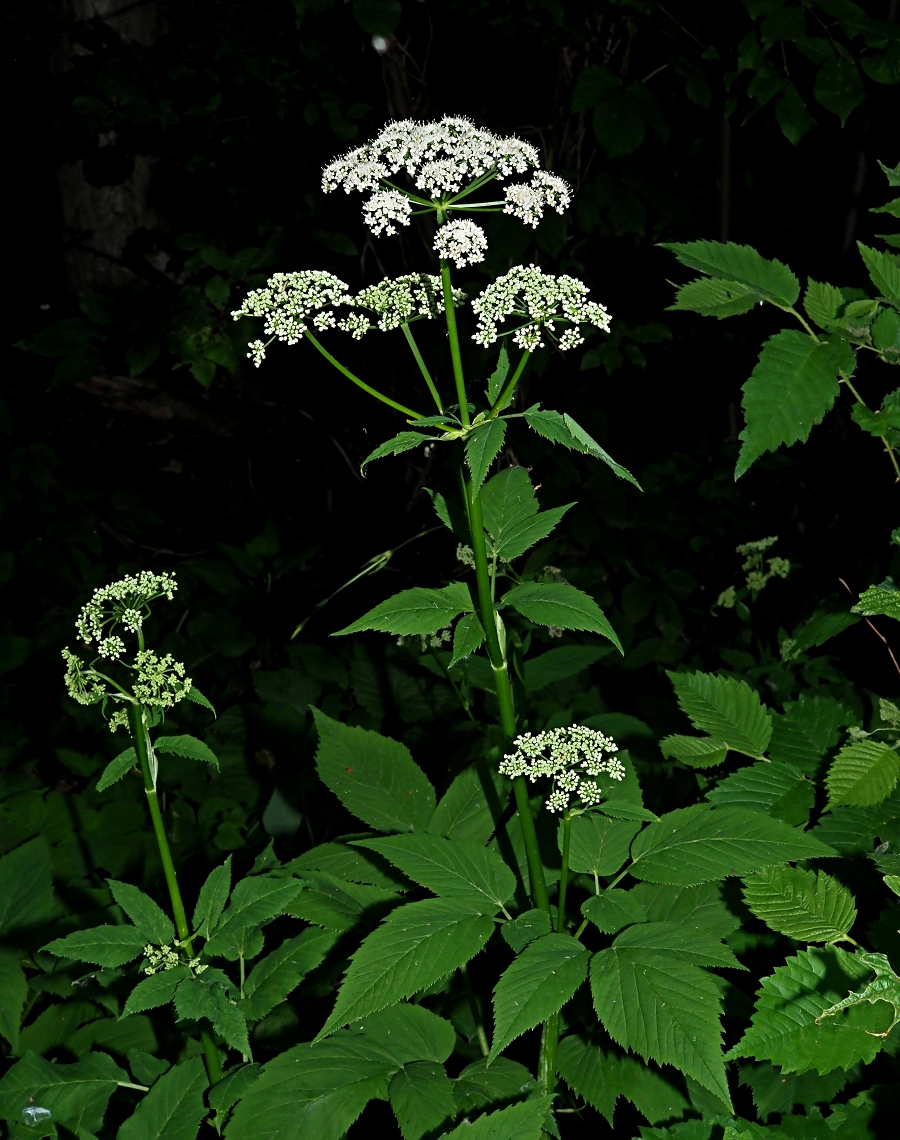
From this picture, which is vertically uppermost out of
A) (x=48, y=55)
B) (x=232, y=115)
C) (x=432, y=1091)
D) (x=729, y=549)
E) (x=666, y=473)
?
(x=48, y=55)

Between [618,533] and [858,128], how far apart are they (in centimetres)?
204

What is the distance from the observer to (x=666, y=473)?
4.63 meters

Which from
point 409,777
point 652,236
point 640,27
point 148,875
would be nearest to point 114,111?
point 640,27

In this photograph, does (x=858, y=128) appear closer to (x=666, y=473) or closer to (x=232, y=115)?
(x=666, y=473)

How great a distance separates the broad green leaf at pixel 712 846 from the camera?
1.37m

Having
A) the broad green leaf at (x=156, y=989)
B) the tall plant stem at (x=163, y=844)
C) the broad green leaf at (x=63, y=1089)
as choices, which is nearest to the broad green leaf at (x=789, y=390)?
the tall plant stem at (x=163, y=844)

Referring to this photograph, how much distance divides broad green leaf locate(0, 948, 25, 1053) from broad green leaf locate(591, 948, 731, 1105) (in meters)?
1.28

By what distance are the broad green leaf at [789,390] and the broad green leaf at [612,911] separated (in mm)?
681

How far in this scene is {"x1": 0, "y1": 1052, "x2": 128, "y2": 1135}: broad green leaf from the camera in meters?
1.59

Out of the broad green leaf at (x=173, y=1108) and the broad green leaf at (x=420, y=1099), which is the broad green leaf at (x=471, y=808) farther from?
the broad green leaf at (x=173, y=1108)

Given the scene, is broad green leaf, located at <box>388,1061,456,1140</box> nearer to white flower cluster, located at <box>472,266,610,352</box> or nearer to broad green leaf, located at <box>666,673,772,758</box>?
broad green leaf, located at <box>666,673,772,758</box>

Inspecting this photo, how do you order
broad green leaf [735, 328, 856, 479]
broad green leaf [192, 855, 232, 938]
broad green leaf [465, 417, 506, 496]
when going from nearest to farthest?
broad green leaf [465, 417, 506, 496] → broad green leaf [735, 328, 856, 479] → broad green leaf [192, 855, 232, 938]

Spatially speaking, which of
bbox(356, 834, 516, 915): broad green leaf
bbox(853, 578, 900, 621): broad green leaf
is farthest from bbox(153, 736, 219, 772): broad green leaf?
bbox(853, 578, 900, 621): broad green leaf

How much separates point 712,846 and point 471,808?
54 centimetres
